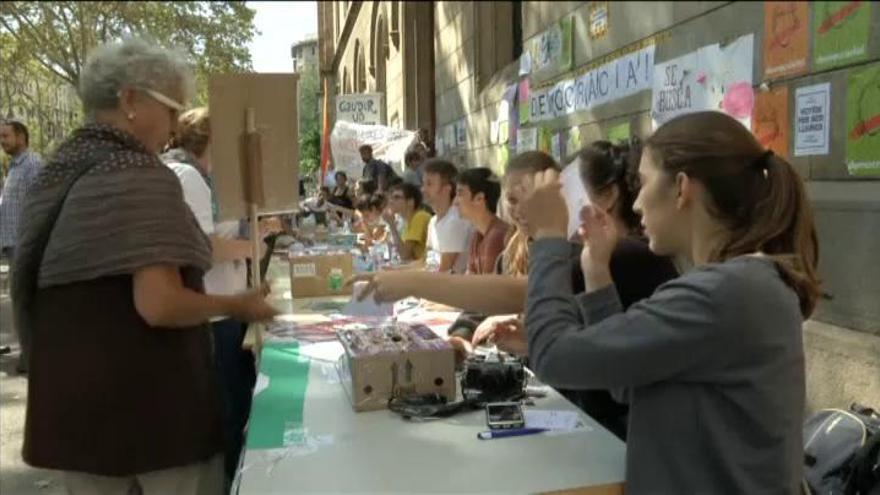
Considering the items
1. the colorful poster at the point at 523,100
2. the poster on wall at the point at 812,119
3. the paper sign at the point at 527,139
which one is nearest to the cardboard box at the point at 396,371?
the poster on wall at the point at 812,119

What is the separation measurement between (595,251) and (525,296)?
0.29 metres

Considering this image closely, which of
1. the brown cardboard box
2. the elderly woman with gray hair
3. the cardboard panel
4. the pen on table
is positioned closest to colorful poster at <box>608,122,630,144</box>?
the brown cardboard box

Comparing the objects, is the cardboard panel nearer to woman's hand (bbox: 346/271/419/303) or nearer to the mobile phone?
woman's hand (bbox: 346/271/419/303)

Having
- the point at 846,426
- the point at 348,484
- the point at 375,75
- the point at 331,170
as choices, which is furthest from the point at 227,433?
the point at 375,75

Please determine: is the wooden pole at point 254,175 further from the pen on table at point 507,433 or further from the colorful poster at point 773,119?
the colorful poster at point 773,119

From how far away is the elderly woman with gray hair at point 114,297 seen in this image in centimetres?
173

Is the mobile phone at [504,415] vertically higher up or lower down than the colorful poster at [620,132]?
lower down

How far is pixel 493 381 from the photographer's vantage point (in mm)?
2096

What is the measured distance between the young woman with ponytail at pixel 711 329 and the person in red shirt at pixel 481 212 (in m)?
2.33

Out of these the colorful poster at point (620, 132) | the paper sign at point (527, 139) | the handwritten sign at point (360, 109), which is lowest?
the colorful poster at point (620, 132)

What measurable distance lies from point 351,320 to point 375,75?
9.42 m

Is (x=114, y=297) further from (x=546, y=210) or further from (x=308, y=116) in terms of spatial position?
(x=308, y=116)

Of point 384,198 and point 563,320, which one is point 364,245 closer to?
point 384,198

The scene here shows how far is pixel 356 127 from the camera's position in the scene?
16.1ft
